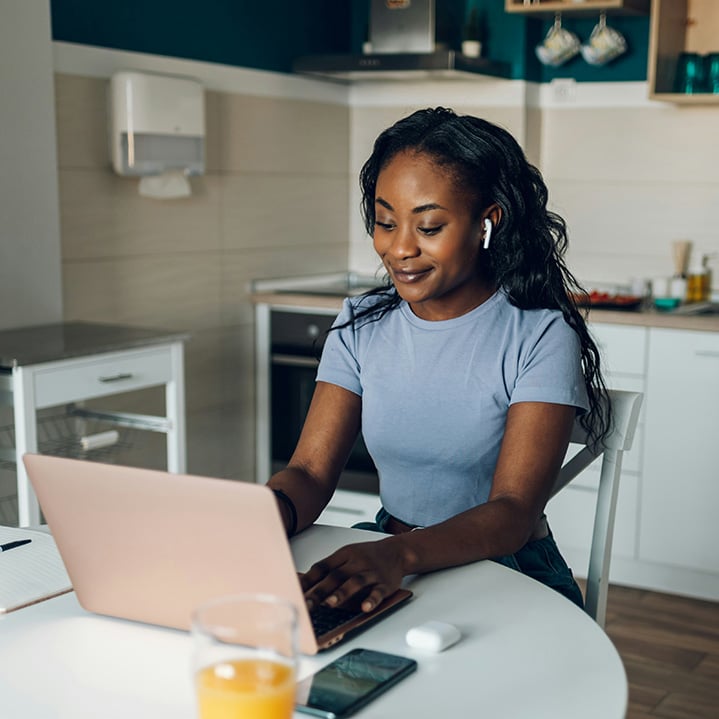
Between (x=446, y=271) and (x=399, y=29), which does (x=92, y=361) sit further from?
(x=399, y=29)

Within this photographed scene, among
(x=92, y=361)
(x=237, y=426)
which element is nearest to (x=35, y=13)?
(x=92, y=361)

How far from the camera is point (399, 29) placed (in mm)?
3805

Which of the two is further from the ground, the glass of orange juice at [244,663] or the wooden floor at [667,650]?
the glass of orange juice at [244,663]

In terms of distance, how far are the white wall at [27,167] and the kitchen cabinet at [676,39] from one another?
6.05 feet

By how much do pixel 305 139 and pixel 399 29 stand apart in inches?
22.0

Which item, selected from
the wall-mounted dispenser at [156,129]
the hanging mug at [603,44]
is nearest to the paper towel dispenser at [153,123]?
the wall-mounted dispenser at [156,129]

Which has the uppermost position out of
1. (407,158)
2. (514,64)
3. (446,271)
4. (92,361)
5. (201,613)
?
(514,64)

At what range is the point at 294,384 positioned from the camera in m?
3.93

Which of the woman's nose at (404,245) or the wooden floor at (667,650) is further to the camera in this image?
the wooden floor at (667,650)

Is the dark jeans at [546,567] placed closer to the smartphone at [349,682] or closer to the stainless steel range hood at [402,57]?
the smartphone at [349,682]

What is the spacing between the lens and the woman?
Result: 1626 mm

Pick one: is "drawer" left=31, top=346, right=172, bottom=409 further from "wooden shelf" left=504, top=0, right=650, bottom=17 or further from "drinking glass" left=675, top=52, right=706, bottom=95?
"drinking glass" left=675, top=52, right=706, bottom=95

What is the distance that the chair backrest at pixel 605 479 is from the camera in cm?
165

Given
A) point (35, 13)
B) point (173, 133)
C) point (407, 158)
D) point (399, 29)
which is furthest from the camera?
point (399, 29)
